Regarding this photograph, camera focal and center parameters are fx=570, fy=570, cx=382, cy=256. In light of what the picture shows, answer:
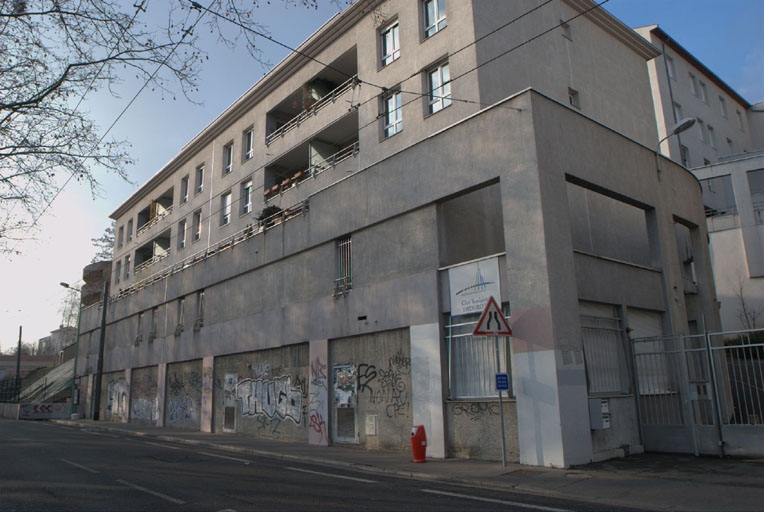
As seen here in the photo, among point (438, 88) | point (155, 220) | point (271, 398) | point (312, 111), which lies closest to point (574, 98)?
point (438, 88)

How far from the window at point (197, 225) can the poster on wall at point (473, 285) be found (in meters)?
21.0

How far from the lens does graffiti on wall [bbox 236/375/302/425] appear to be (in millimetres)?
18812

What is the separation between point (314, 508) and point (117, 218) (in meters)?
43.5

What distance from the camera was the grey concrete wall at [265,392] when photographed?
18.7m

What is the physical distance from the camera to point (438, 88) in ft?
59.3

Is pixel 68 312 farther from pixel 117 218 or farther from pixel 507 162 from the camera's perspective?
pixel 507 162

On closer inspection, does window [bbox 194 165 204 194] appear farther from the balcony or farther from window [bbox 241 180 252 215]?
the balcony

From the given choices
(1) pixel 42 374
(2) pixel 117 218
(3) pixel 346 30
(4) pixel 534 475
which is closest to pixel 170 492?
(4) pixel 534 475

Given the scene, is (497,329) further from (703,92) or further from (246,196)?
(703,92)

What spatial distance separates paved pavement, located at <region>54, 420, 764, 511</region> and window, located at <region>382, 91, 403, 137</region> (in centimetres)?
1067

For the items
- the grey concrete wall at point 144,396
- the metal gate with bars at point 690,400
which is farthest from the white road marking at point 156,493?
the grey concrete wall at point 144,396

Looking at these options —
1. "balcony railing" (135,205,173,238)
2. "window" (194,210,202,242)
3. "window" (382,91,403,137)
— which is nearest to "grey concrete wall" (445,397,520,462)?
"window" (382,91,403,137)

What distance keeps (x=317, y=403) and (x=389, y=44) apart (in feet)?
41.6

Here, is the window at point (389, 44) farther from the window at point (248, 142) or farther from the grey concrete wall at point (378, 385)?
the grey concrete wall at point (378, 385)
